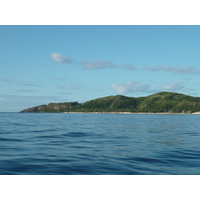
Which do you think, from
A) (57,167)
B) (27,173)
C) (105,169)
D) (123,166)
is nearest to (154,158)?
(123,166)

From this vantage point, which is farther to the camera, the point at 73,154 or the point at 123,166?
the point at 73,154

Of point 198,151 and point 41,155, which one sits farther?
point 198,151

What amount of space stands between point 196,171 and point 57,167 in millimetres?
8452

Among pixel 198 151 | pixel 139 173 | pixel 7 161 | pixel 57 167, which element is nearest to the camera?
pixel 139 173

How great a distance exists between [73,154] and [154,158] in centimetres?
633

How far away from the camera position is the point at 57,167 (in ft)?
48.5

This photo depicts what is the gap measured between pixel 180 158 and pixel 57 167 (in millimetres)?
9645

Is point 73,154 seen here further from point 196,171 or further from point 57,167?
point 196,171

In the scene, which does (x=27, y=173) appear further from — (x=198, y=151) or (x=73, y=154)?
(x=198, y=151)
